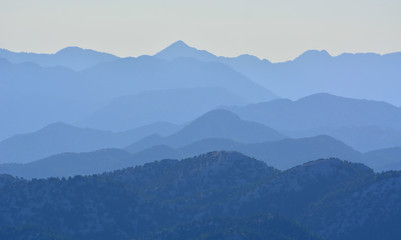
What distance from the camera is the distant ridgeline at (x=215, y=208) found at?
150m

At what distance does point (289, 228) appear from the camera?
14750 centimetres

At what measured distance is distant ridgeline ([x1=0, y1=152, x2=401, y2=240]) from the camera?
15012 centimetres

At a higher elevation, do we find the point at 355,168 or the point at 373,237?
the point at 355,168

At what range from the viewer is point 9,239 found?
145 metres

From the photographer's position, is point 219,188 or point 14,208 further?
point 219,188

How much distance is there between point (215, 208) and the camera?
17088 cm

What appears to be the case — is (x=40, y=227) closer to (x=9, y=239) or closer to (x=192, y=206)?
(x=9, y=239)

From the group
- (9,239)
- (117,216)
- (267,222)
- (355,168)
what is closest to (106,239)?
(117,216)

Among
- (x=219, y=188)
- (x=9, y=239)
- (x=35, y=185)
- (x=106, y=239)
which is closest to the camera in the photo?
(x=9, y=239)

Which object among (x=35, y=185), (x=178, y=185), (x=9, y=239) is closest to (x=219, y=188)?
(x=178, y=185)

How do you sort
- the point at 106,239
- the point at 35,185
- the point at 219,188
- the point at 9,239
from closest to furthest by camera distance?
the point at 9,239
the point at 106,239
the point at 35,185
the point at 219,188

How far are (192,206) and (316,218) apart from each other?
26.5 meters

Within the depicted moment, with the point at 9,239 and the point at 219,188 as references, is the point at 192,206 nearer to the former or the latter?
the point at 219,188

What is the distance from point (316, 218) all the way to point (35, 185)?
57.5 metres
